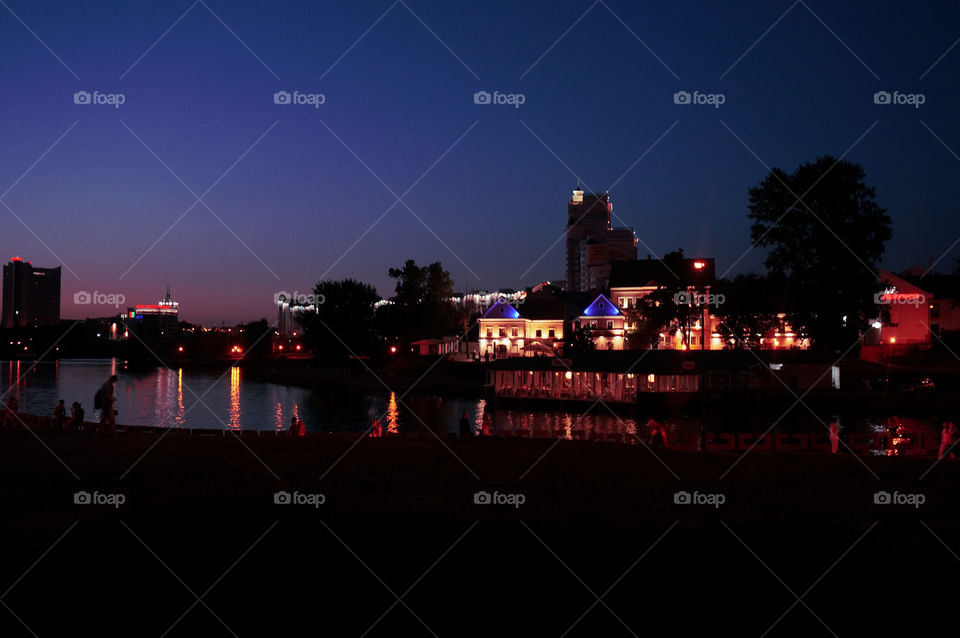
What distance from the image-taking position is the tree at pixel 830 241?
60.2m

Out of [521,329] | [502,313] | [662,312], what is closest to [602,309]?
[521,329]

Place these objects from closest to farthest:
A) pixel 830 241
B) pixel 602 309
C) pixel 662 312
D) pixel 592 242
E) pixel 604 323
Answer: pixel 830 241, pixel 662 312, pixel 604 323, pixel 602 309, pixel 592 242

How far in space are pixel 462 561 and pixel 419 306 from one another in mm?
102489

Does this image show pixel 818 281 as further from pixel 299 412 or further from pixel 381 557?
pixel 381 557

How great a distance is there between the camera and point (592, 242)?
152875 mm

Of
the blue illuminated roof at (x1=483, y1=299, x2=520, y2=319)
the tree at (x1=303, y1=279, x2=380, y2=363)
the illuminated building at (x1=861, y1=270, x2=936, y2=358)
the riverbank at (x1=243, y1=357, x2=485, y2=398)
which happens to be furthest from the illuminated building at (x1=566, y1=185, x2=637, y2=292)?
the illuminated building at (x1=861, y1=270, x2=936, y2=358)

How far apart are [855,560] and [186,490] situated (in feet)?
36.7

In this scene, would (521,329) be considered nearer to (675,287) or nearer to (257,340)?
(675,287)

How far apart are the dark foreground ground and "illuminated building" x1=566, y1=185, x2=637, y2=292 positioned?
423 ft

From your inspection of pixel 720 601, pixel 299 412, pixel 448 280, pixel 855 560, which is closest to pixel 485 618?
pixel 720 601

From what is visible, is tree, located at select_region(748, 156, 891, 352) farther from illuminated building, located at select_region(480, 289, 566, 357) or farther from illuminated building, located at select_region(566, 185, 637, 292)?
illuminated building, located at select_region(566, 185, 637, 292)

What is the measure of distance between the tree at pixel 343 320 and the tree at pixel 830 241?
215 ft

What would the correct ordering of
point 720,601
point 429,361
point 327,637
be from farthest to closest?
1. point 429,361
2. point 720,601
3. point 327,637

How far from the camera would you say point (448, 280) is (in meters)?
112
